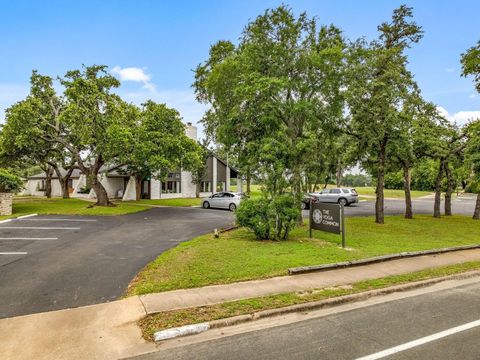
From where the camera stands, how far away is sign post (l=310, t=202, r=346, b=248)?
37.5 ft

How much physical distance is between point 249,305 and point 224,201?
20.6 metres

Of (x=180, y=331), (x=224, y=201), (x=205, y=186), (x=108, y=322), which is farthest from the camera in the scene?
(x=205, y=186)

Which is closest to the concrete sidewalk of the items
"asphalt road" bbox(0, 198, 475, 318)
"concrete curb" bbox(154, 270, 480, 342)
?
"concrete curb" bbox(154, 270, 480, 342)

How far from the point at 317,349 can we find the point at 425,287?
182 inches

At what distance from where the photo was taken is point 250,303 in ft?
20.1

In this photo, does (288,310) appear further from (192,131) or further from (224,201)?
(192,131)

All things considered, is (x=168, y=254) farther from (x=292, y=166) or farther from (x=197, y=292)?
(x=292, y=166)

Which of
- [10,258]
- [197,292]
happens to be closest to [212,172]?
[10,258]

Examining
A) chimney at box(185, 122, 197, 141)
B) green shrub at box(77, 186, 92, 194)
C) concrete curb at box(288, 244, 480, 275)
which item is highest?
chimney at box(185, 122, 197, 141)

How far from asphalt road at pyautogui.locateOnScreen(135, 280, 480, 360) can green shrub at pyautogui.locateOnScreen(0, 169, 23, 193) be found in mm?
20812

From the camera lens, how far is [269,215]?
40.2 feet

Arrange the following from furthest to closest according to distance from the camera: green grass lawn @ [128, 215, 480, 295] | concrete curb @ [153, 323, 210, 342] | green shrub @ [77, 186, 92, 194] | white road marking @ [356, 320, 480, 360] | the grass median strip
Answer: green shrub @ [77, 186, 92, 194]
green grass lawn @ [128, 215, 480, 295]
the grass median strip
concrete curb @ [153, 323, 210, 342]
white road marking @ [356, 320, 480, 360]

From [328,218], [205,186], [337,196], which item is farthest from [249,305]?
[205,186]

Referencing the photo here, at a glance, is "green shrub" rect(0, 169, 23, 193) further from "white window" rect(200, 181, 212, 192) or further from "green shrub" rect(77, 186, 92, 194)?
"white window" rect(200, 181, 212, 192)
